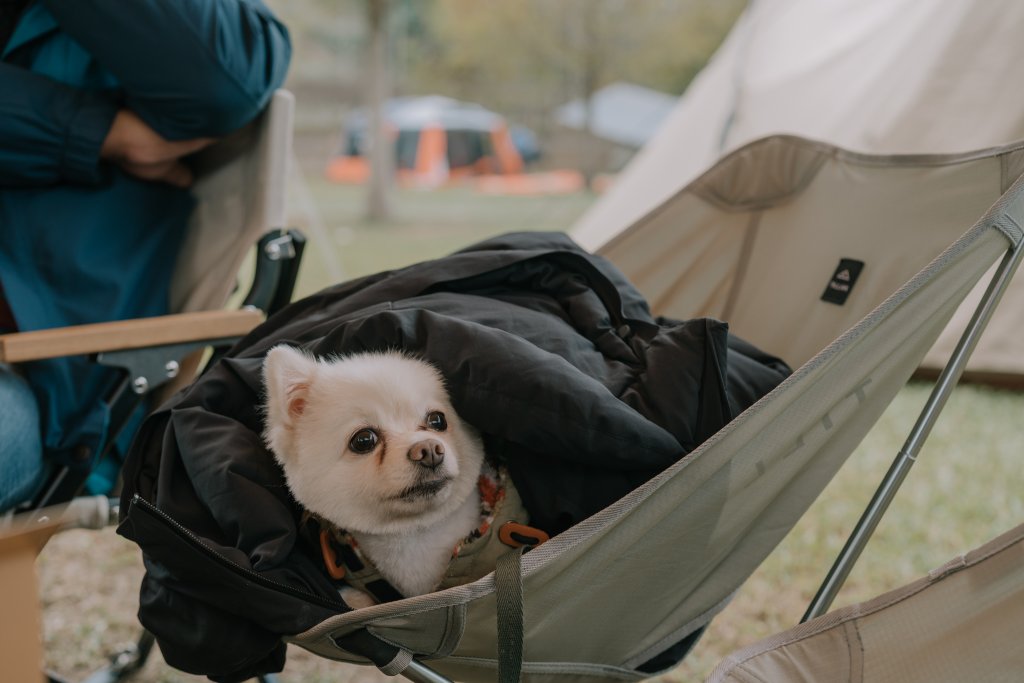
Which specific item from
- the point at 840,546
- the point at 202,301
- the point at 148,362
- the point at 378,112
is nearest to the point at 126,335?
the point at 148,362

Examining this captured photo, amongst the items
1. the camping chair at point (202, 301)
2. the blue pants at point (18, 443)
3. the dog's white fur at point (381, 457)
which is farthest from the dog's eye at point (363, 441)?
the blue pants at point (18, 443)

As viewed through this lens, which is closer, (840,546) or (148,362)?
(148,362)

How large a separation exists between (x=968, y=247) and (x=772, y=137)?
24.9 inches

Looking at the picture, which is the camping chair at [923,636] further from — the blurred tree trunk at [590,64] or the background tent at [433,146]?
the background tent at [433,146]

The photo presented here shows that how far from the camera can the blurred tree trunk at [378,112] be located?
281 inches

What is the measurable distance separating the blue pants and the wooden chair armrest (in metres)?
0.09

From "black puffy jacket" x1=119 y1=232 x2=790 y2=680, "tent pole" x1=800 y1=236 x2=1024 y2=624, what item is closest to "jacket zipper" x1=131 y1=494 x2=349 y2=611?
"black puffy jacket" x1=119 y1=232 x2=790 y2=680

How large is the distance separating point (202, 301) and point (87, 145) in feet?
1.12

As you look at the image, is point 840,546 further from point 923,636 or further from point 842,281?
point 923,636

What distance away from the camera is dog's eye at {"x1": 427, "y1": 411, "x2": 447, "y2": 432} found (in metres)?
1.07

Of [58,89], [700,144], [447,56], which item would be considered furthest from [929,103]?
[447,56]

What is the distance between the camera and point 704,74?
387cm

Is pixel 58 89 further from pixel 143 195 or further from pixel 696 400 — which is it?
pixel 696 400

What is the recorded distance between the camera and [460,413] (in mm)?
1075
